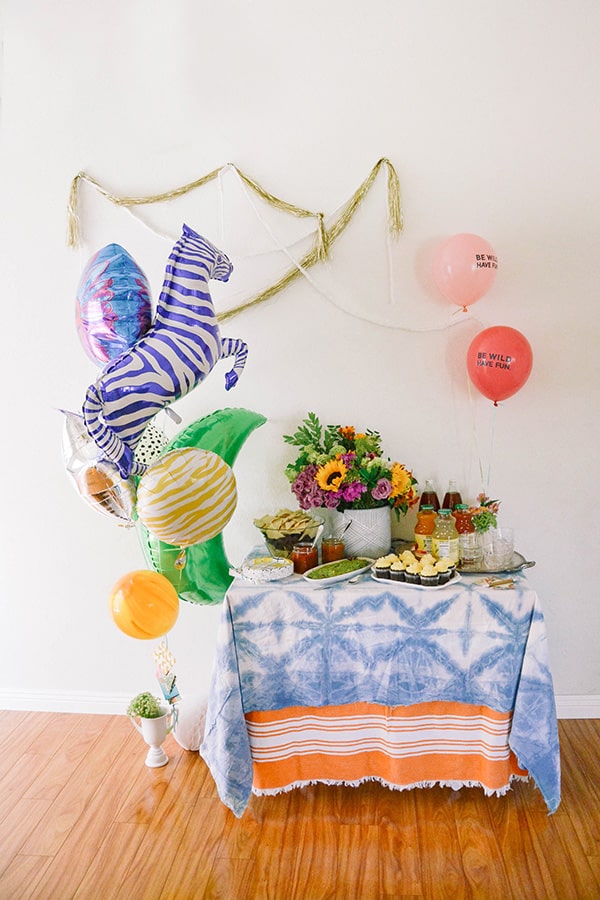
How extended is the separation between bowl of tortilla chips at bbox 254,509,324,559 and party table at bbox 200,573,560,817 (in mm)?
153

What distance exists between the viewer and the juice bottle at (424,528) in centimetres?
227

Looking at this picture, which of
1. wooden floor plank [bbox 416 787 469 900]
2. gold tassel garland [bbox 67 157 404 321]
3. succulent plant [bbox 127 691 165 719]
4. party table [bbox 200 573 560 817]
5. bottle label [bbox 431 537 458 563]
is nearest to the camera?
wooden floor plank [bbox 416 787 469 900]

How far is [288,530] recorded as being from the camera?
7.35 ft

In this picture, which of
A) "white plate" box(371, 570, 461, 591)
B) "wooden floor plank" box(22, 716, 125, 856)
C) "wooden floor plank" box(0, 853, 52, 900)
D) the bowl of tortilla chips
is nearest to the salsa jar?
the bowl of tortilla chips

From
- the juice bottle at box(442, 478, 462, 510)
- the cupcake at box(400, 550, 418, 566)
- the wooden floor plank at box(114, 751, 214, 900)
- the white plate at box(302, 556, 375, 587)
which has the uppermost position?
A: the juice bottle at box(442, 478, 462, 510)

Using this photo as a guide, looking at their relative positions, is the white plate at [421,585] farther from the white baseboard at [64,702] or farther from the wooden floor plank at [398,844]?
the white baseboard at [64,702]

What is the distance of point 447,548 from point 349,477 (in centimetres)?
37

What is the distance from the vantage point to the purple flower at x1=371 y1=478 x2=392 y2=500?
2240 millimetres

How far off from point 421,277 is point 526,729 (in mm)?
1487

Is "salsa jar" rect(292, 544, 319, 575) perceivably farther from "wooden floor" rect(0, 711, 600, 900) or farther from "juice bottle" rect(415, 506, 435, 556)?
"wooden floor" rect(0, 711, 600, 900)

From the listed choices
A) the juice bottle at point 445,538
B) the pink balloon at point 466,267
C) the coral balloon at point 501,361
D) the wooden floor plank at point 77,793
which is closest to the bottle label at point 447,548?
the juice bottle at point 445,538

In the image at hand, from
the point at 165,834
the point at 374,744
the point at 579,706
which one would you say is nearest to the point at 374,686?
the point at 374,744

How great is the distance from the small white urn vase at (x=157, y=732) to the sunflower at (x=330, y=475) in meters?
0.93

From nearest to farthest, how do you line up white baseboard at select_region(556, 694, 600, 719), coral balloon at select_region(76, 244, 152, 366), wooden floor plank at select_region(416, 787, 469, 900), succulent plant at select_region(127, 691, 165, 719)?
wooden floor plank at select_region(416, 787, 469, 900) < coral balloon at select_region(76, 244, 152, 366) < succulent plant at select_region(127, 691, 165, 719) < white baseboard at select_region(556, 694, 600, 719)
